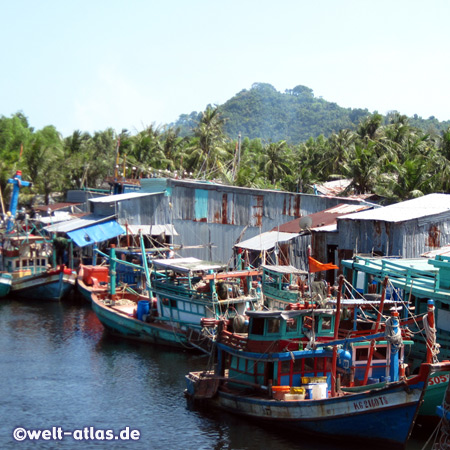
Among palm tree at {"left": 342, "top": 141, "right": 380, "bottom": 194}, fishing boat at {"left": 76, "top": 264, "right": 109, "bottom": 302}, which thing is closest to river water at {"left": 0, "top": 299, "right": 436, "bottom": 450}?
fishing boat at {"left": 76, "top": 264, "right": 109, "bottom": 302}

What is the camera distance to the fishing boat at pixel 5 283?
1652 inches

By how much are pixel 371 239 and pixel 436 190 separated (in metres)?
9.66

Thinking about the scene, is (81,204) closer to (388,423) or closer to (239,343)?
(239,343)

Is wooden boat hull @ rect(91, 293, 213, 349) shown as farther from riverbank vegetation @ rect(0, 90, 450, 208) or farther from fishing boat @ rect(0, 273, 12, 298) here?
riverbank vegetation @ rect(0, 90, 450, 208)

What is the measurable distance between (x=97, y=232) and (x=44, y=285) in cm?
466

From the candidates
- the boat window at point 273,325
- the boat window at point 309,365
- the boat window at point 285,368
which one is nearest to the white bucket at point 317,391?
the boat window at point 309,365

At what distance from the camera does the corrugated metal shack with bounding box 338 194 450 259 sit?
29.7 m

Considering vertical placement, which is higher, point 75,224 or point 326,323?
point 75,224

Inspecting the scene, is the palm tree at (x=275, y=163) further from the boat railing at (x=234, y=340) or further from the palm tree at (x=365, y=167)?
the boat railing at (x=234, y=340)

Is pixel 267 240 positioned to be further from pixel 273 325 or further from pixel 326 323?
pixel 273 325

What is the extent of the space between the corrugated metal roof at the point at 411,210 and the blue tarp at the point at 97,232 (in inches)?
673

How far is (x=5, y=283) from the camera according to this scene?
138ft

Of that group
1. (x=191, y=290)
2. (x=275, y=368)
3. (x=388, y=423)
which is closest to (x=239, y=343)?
(x=275, y=368)

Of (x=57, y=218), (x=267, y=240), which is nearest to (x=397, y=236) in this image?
(x=267, y=240)
